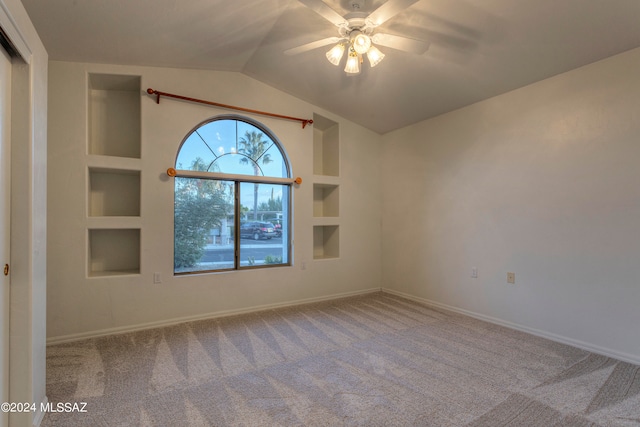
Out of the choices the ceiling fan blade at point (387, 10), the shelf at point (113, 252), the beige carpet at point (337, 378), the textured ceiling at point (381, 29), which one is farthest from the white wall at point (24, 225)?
the ceiling fan blade at point (387, 10)

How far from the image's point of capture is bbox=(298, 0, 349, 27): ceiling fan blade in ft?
6.22

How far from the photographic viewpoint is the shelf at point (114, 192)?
3301 mm

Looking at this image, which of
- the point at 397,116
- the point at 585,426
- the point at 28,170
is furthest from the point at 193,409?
the point at 397,116

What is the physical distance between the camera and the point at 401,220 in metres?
4.55

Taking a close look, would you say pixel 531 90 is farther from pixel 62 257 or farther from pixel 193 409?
pixel 62 257

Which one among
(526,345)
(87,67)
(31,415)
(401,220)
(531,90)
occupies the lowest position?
(526,345)

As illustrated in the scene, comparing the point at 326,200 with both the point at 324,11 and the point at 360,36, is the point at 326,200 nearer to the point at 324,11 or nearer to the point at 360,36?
the point at 360,36

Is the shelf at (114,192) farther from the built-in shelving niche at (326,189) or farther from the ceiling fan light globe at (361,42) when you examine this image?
the ceiling fan light globe at (361,42)

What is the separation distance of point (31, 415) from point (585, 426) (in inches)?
121

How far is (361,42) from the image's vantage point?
2283 mm

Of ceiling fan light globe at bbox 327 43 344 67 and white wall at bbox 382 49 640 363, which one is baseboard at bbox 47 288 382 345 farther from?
ceiling fan light globe at bbox 327 43 344 67

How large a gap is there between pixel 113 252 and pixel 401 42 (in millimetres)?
3617

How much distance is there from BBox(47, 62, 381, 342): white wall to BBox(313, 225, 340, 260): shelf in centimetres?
13

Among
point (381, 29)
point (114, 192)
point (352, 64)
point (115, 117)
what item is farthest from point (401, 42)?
point (114, 192)
